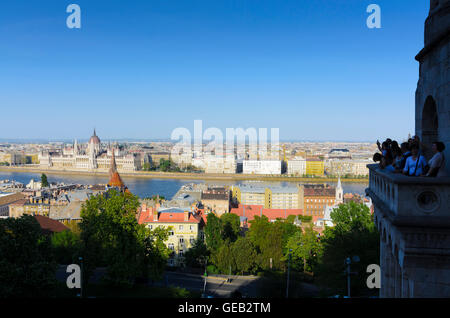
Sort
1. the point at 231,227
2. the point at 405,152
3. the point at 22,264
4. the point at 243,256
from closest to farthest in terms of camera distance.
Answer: the point at 405,152, the point at 22,264, the point at 243,256, the point at 231,227

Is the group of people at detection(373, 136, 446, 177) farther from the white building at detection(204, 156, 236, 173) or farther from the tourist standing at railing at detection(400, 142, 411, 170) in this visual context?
the white building at detection(204, 156, 236, 173)

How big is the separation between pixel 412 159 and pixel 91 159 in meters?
81.9

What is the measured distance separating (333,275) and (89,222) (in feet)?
21.5

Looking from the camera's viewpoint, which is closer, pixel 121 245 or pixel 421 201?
pixel 421 201

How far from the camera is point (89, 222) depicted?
11.4m

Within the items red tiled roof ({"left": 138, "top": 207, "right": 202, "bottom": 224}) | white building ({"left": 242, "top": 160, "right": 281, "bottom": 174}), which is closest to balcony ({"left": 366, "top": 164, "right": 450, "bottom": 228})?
red tiled roof ({"left": 138, "top": 207, "right": 202, "bottom": 224})

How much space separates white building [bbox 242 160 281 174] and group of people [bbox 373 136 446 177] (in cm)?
6574

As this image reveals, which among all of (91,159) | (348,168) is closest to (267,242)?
(348,168)

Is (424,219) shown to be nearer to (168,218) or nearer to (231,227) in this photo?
(168,218)

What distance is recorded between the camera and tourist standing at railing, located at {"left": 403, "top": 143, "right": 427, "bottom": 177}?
113 inches

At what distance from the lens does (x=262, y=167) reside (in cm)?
7038

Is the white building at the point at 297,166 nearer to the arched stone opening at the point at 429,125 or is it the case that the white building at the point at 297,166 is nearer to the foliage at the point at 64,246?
the foliage at the point at 64,246
